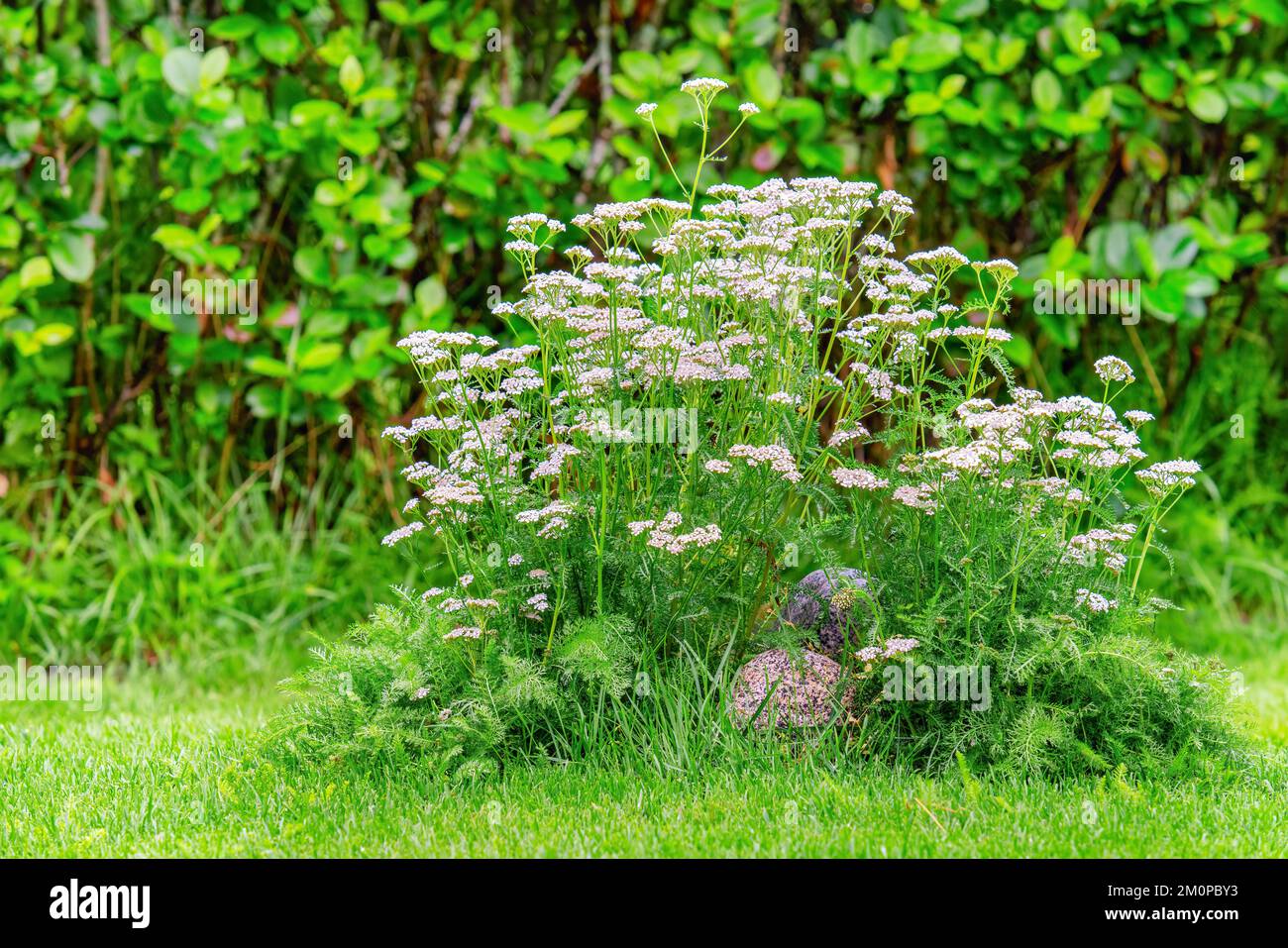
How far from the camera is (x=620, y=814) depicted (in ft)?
9.71

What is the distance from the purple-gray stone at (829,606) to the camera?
11.4ft

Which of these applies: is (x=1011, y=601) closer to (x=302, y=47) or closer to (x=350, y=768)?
(x=350, y=768)

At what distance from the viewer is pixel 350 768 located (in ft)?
10.9

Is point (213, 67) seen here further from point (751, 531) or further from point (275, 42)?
point (751, 531)

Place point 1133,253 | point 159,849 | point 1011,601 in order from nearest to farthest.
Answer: point 159,849, point 1011,601, point 1133,253

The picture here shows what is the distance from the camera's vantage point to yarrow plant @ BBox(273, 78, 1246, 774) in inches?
127

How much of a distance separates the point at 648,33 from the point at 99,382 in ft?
8.97

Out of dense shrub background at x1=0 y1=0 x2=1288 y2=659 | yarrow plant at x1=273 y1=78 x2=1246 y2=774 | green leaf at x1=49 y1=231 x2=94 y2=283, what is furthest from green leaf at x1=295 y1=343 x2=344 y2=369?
yarrow plant at x1=273 y1=78 x2=1246 y2=774

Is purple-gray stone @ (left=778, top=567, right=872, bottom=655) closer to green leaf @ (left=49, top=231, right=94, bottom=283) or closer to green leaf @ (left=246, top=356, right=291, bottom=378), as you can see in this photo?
green leaf @ (left=246, top=356, right=291, bottom=378)

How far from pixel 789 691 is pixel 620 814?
26.7 inches

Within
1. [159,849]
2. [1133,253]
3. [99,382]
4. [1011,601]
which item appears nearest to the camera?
[159,849]

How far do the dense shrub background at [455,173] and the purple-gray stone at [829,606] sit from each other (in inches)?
72.2

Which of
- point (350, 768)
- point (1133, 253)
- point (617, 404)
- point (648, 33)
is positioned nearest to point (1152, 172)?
point (1133, 253)

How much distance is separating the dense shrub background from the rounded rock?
214cm
